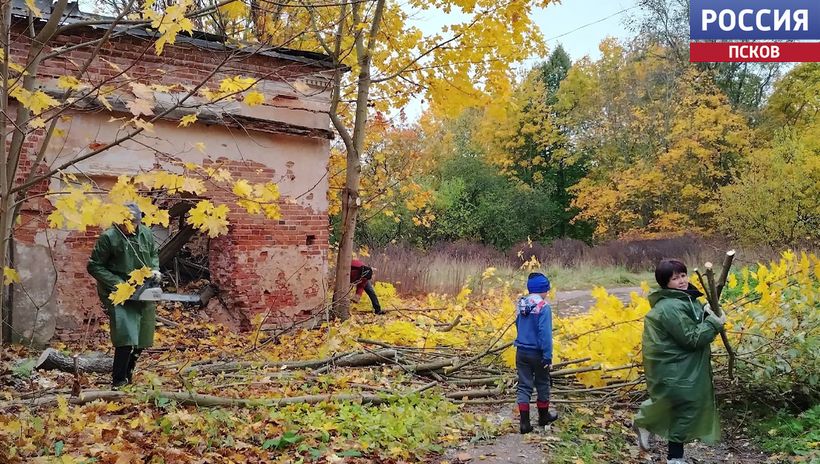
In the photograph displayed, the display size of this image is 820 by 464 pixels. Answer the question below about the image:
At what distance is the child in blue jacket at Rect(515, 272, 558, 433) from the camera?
5250mm

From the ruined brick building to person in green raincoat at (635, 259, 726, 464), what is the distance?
14.8ft

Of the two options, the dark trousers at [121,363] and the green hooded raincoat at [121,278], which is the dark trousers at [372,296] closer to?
the green hooded raincoat at [121,278]

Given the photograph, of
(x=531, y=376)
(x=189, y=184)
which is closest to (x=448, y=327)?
(x=531, y=376)

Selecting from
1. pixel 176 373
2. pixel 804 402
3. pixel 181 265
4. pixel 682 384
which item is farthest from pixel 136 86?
pixel 181 265

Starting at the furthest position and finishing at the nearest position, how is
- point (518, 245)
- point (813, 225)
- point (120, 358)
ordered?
point (518, 245)
point (813, 225)
point (120, 358)

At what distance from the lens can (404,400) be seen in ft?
18.2

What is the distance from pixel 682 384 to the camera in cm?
420

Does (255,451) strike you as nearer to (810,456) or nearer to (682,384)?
(682,384)

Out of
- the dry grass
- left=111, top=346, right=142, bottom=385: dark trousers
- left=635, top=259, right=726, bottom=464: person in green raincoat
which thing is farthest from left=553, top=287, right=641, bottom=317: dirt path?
left=111, top=346, right=142, bottom=385: dark trousers

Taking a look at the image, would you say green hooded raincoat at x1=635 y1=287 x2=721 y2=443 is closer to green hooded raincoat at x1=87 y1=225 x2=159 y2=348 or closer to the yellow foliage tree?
green hooded raincoat at x1=87 y1=225 x2=159 y2=348

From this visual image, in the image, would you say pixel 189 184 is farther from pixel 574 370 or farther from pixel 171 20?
pixel 574 370

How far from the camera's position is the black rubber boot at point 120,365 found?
5430 mm

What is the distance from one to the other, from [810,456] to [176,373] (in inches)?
204

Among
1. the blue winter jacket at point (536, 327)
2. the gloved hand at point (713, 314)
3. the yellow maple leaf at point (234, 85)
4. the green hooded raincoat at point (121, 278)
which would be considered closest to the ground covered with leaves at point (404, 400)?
the green hooded raincoat at point (121, 278)
